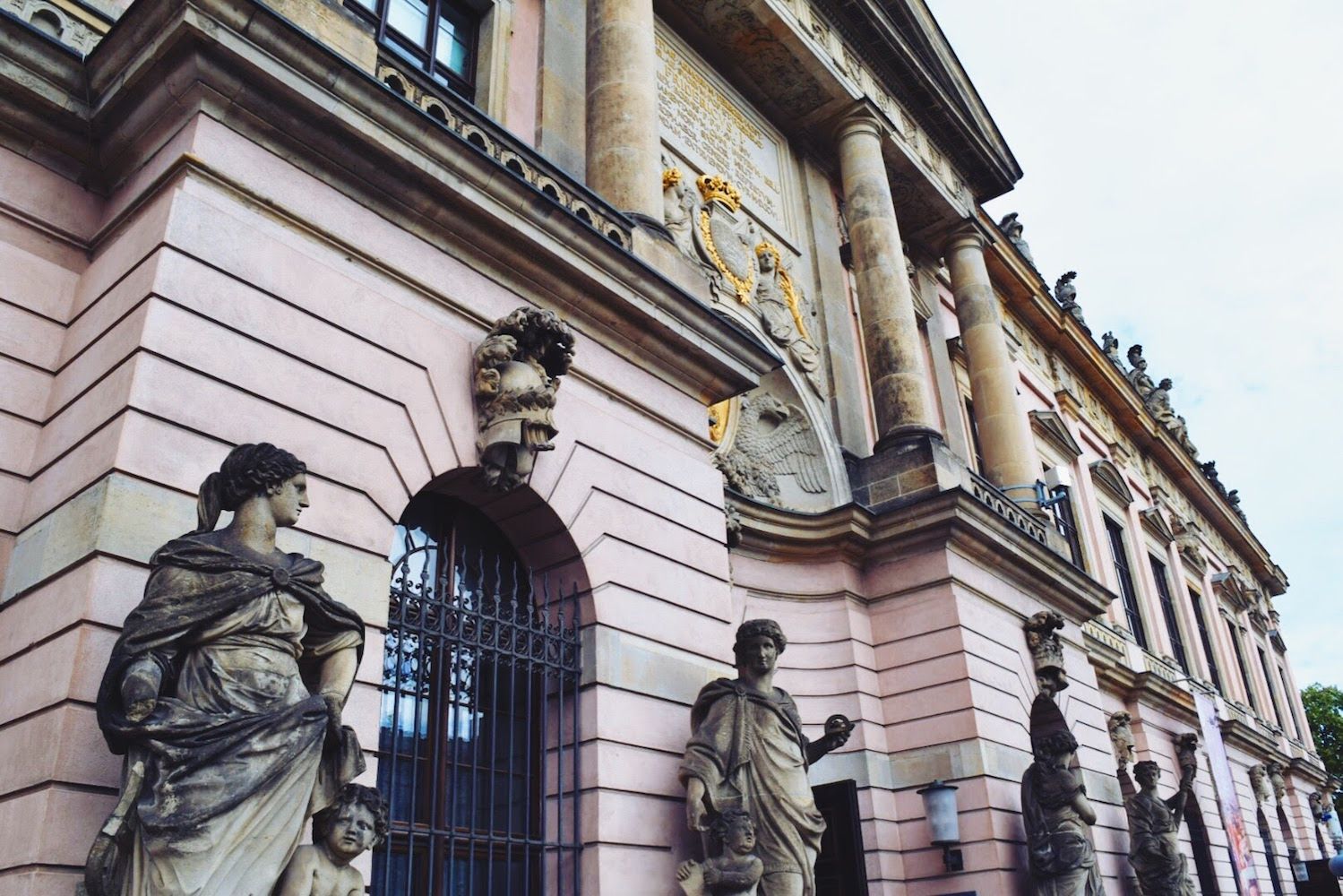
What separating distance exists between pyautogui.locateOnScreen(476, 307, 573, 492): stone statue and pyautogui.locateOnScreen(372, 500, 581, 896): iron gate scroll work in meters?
0.66

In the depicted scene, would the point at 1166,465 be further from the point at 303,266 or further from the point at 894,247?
the point at 303,266

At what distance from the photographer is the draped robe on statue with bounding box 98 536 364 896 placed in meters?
3.91

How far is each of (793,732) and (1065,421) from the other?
1731cm

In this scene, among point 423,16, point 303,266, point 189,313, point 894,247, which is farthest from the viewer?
point 894,247

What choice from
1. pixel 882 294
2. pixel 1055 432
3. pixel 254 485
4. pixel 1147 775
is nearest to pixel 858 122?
pixel 882 294

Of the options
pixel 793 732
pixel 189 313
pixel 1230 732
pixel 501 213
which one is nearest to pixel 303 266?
pixel 189 313

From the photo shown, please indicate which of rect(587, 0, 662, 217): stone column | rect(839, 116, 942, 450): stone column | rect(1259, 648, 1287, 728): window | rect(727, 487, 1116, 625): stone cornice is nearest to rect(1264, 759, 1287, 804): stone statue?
rect(1259, 648, 1287, 728): window

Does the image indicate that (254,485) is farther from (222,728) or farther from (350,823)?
(350,823)

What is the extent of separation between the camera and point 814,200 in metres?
15.6

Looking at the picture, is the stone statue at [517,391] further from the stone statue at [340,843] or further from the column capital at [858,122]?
the column capital at [858,122]

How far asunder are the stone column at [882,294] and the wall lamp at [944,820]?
13.8 ft

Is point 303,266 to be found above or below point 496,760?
above

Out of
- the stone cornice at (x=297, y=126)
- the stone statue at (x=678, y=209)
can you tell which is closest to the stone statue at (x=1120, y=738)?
the stone statue at (x=678, y=209)

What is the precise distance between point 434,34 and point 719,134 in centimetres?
499
